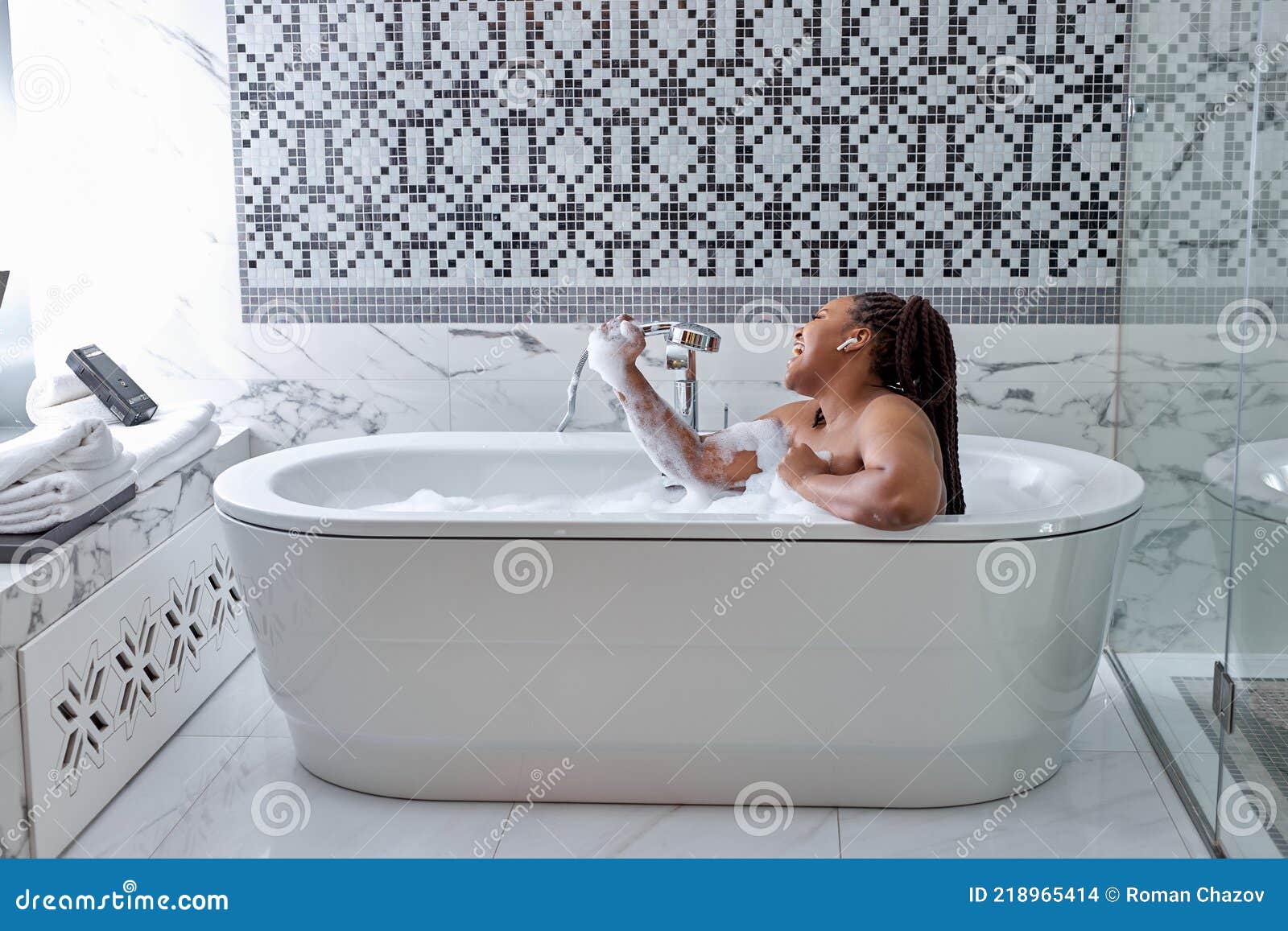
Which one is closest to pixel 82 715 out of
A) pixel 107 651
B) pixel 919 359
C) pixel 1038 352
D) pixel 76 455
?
pixel 107 651

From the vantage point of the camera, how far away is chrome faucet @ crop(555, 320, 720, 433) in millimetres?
2584

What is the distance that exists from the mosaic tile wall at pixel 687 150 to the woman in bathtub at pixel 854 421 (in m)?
0.59

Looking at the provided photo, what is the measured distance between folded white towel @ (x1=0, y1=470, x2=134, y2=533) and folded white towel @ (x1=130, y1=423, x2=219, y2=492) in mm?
236

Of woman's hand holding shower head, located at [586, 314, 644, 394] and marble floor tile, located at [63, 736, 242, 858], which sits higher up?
woman's hand holding shower head, located at [586, 314, 644, 394]

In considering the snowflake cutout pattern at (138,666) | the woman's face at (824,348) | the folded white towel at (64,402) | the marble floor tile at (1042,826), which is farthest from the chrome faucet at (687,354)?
the folded white towel at (64,402)

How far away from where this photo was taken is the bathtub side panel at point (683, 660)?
2105mm

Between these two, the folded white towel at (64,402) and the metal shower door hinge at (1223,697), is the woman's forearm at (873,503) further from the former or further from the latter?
the folded white towel at (64,402)

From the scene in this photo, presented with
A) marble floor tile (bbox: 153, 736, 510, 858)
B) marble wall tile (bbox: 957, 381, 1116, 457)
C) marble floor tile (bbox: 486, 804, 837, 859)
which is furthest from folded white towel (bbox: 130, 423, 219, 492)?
marble wall tile (bbox: 957, 381, 1116, 457)

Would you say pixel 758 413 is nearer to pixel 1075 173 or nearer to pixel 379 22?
pixel 1075 173

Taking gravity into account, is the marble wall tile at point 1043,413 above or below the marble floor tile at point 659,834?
above

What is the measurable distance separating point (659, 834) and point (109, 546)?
1.18 meters

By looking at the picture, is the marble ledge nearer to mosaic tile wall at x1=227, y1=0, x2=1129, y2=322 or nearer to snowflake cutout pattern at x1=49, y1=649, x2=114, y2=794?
snowflake cutout pattern at x1=49, y1=649, x2=114, y2=794

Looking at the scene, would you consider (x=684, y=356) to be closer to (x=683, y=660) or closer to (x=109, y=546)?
(x=683, y=660)
